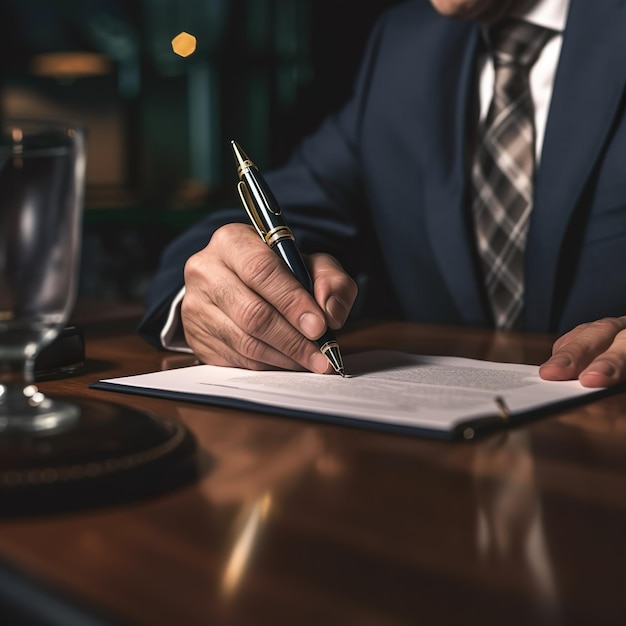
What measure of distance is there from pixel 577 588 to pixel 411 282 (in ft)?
3.87

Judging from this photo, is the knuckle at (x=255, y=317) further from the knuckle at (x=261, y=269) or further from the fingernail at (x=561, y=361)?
the fingernail at (x=561, y=361)

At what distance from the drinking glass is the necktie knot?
98 cm

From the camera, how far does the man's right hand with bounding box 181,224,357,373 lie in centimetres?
75

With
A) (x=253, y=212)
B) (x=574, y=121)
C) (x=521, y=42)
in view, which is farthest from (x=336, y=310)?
(x=521, y=42)

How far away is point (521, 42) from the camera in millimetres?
1331

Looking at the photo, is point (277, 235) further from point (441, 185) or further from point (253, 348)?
point (441, 185)

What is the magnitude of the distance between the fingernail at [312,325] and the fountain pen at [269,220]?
48 millimetres

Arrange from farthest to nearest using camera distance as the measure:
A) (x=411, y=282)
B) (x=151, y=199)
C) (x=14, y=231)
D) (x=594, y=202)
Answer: (x=151, y=199) < (x=411, y=282) < (x=594, y=202) < (x=14, y=231)

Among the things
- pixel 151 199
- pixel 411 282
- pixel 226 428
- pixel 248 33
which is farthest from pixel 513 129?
pixel 248 33

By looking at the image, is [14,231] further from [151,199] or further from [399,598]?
[151,199]

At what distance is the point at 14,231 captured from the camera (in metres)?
0.47

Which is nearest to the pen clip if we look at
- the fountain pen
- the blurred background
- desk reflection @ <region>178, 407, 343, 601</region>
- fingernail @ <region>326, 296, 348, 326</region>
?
the fountain pen

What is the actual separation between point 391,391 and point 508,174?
76cm

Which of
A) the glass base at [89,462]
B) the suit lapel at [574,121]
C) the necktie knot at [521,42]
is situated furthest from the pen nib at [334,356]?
the necktie knot at [521,42]
